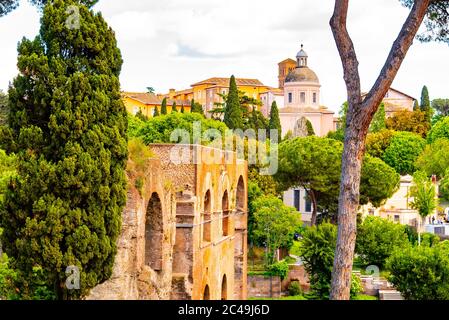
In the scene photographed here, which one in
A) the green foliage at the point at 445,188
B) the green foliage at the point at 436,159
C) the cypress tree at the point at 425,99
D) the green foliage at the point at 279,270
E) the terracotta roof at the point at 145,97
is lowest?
the green foliage at the point at 279,270

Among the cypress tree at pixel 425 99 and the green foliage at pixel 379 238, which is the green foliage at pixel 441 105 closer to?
the cypress tree at pixel 425 99

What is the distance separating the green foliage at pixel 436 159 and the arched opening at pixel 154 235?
41.4 meters

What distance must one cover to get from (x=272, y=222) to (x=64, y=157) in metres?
25.5

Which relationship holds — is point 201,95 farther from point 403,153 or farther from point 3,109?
point 3,109

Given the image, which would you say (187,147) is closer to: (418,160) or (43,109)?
(43,109)

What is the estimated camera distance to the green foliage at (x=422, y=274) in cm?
2608

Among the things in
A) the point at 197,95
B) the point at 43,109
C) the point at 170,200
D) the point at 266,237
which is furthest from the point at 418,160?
the point at 43,109

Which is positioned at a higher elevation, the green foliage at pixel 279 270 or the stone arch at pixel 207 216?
the stone arch at pixel 207 216

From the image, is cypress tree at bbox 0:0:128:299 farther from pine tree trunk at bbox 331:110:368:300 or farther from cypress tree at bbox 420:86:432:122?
cypress tree at bbox 420:86:432:122

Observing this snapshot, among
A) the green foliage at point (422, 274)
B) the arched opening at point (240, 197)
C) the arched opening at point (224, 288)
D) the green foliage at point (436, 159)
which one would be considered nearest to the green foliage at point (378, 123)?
the green foliage at point (436, 159)

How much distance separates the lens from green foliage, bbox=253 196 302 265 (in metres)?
35.5

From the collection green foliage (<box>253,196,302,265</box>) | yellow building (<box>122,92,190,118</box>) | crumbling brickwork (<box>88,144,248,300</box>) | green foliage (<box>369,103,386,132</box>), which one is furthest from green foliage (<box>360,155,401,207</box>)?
yellow building (<box>122,92,190,118</box>)

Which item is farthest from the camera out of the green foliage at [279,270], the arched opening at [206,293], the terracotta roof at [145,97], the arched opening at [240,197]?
the terracotta roof at [145,97]

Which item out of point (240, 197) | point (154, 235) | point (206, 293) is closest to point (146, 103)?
point (240, 197)
